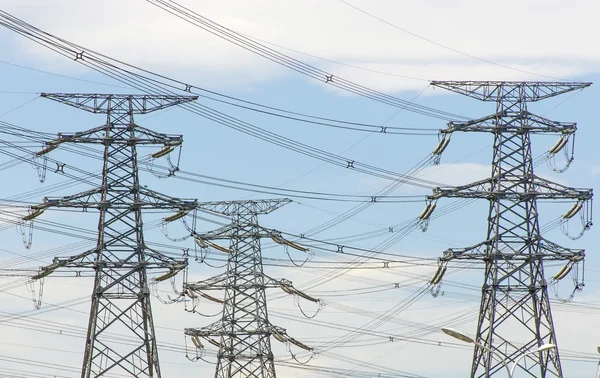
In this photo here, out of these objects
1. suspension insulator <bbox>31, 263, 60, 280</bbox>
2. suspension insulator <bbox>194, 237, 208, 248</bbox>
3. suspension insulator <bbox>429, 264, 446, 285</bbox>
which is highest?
suspension insulator <bbox>194, 237, 208, 248</bbox>

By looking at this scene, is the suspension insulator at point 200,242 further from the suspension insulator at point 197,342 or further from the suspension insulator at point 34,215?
the suspension insulator at point 34,215

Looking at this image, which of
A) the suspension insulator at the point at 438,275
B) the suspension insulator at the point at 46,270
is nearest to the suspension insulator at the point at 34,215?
the suspension insulator at the point at 46,270

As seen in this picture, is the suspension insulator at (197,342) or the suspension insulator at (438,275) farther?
the suspension insulator at (197,342)

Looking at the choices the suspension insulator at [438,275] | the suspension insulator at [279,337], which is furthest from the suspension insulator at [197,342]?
the suspension insulator at [438,275]

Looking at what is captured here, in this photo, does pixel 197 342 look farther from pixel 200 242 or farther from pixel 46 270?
pixel 46 270

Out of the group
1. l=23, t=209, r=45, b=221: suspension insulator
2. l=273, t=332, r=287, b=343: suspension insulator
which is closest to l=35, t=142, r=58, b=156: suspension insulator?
l=23, t=209, r=45, b=221: suspension insulator

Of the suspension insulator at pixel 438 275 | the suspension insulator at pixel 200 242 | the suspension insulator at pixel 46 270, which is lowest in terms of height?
the suspension insulator at pixel 46 270

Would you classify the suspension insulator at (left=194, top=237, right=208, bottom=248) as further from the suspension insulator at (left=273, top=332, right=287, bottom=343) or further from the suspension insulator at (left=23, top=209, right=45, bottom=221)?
the suspension insulator at (left=23, top=209, right=45, bottom=221)

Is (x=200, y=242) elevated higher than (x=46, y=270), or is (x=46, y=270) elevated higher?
(x=200, y=242)

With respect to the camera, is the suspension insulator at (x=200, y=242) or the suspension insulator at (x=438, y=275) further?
the suspension insulator at (x=200, y=242)

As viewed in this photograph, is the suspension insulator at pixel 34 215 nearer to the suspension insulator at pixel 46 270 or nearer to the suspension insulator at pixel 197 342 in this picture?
the suspension insulator at pixel 46 270

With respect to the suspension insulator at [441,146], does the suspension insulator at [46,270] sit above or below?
below

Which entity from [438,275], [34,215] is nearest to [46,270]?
[34,215]

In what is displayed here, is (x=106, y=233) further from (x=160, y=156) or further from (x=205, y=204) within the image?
(x=205, y=204)
